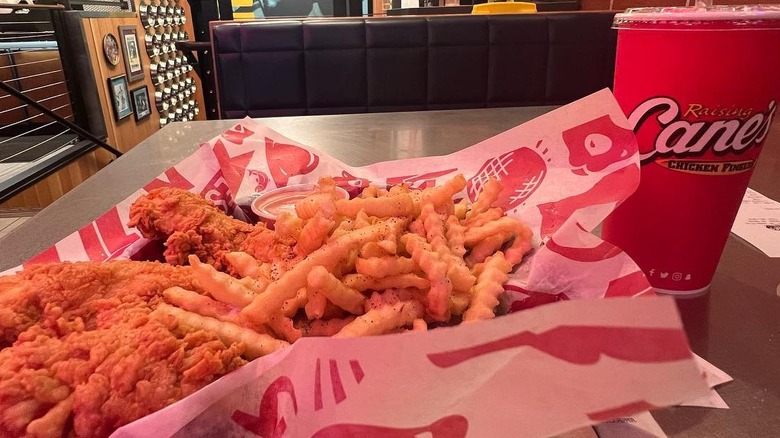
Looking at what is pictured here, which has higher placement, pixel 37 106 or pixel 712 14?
pixel 712 14

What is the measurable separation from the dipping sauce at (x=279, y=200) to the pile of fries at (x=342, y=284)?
0.94ft

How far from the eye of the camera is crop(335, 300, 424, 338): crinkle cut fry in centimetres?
68

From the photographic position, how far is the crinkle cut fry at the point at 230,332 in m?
0.68

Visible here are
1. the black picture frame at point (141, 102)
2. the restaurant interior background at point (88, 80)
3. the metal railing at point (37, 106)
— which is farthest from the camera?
the black picture frame at point (141, 102)

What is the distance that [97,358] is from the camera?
2.01 feet

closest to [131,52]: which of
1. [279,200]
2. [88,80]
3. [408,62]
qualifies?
[88,80]

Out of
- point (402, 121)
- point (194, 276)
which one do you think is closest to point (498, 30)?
point (402, 121)

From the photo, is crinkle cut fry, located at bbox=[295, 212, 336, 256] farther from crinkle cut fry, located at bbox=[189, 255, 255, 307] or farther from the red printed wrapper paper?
the red printed wrapper paper

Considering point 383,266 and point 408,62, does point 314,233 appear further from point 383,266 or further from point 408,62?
point 408,62

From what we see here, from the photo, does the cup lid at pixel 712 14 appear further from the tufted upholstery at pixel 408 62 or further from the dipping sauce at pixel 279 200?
the tufted upholstery at pixel 408 62

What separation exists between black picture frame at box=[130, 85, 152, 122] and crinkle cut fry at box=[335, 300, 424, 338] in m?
5.09

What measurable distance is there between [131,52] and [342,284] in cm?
529

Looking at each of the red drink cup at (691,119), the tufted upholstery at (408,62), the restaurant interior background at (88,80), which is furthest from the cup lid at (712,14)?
the tufted upholstery at (408,62)

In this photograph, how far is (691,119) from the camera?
755mm
